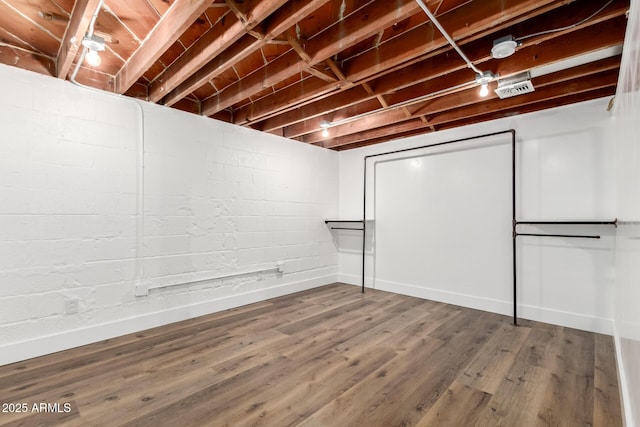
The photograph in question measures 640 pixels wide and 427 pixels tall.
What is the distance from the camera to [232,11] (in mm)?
1941

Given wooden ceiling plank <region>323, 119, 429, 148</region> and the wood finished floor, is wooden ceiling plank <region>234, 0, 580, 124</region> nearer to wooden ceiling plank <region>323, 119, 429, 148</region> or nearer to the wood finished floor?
wooden ceiling plank <region>323, 119, 429, 148</region>

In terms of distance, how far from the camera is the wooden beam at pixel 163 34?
5.88ft

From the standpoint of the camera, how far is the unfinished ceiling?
188cm

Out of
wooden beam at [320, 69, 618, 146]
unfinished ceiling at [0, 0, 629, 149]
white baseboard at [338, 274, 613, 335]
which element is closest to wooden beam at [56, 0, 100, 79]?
unfinished ceiling at [0, 0, 629, 149]

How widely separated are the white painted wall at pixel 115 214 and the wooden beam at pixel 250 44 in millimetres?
669

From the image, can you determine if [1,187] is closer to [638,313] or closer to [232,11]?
[232,11]

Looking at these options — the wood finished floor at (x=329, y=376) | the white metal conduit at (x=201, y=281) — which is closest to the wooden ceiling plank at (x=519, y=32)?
the wood finished floor at (x=329, y=376)

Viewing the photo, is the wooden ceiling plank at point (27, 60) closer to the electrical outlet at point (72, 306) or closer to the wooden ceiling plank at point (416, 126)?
the electrical outlet at point (72, 306)

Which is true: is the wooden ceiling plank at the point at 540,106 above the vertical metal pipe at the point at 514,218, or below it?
above

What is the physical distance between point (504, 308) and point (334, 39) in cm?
352

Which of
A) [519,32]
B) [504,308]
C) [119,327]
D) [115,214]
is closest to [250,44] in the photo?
[519,32]

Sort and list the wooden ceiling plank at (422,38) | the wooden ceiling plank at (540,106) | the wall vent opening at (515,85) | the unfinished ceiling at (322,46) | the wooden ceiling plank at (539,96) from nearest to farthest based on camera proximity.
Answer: the wooden ceiling plank at (422,38) → the unfinished ceiling at (322,46) → the wall vent opening at (515,85) → the wooden ceiling plank at (539,96) → the wooden ceiling plank at (540,106)

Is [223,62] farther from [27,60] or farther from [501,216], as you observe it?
[501,216]

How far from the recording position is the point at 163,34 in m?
2.06
